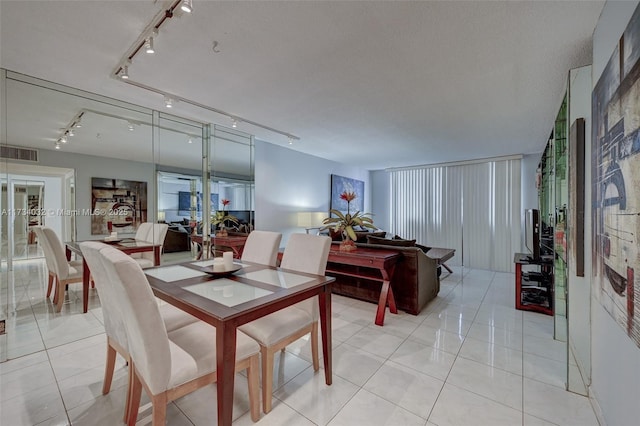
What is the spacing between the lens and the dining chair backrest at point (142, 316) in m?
1.10

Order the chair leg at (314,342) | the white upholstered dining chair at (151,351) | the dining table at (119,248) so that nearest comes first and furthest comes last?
the white upholstered dining chair at (151,351)
the chair leg at (314,342)
the dining table at (119,248)

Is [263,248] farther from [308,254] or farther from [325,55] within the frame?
[325,55]

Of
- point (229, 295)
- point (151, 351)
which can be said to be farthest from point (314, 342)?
point (151, 351)

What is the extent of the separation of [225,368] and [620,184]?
1.92 meters

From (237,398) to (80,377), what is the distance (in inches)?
→ 49.3

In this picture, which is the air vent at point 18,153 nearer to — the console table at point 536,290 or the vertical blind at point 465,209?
the console table at point 536,290

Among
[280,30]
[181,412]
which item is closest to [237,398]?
[181,412]

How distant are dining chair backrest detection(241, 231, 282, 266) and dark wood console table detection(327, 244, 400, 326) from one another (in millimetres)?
972

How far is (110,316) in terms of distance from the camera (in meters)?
1.56

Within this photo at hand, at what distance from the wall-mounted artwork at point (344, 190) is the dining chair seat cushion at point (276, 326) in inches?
172

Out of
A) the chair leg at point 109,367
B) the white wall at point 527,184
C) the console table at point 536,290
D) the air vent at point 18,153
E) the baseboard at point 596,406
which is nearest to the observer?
the baseboard at point 596,406

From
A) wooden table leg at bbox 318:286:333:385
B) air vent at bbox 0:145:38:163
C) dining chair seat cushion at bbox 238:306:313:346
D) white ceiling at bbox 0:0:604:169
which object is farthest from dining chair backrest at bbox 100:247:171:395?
air vent at bbox 0:145:38:163

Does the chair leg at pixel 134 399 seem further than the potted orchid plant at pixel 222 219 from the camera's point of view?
No

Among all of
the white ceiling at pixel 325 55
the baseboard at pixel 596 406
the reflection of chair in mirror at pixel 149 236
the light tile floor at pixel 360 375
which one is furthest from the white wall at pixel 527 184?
the reflection of chair in mirror at pixel 149 236
